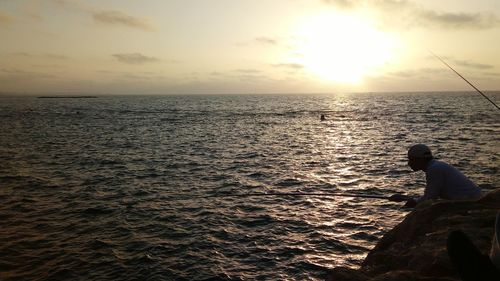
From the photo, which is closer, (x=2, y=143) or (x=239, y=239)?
(x=239, y=239)

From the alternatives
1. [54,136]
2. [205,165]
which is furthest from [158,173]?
[54,136]

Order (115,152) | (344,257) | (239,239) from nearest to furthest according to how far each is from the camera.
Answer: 1. (344,257)
2. (239,239)
3. (115,152)

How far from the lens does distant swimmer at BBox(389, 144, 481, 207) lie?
8.18 metres

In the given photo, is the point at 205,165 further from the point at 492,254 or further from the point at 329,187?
the point at 492,254

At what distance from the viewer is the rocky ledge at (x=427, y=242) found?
5.93m

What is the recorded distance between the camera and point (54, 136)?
1816 inches

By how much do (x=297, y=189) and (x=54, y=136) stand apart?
119 feet

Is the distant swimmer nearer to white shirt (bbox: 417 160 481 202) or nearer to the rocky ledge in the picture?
white shirt (bbox: 417 160 481 202)

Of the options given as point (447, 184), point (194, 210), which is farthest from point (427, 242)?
point (194, 210)

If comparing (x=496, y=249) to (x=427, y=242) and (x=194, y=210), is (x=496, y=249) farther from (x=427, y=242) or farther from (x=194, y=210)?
(x=194, y=210)

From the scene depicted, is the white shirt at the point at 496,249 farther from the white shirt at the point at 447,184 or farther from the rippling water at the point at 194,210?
the rippling water at the point at 194,210

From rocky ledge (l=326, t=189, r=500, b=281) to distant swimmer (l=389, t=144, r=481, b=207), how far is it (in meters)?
0.32

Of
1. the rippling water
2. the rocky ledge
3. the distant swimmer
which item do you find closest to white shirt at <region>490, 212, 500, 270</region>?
the rocky ledge

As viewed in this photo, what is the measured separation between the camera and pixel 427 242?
6.99 m
